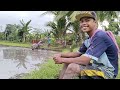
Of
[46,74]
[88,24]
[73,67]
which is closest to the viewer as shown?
[73,67]

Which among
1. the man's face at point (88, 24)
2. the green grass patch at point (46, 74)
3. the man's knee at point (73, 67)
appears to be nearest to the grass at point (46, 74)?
the green grass patch at point (46, 74)

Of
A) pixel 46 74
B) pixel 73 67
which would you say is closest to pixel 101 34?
pixel 73 67

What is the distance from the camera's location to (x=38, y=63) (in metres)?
7.33

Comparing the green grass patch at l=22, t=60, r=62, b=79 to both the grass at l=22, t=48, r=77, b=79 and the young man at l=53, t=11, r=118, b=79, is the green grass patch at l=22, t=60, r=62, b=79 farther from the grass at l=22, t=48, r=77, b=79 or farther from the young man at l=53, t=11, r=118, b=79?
the young man at l=53, t=11, r=118, b=79

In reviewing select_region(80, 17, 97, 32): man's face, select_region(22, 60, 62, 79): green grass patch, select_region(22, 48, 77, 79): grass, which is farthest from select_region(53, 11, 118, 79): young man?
select_region(22, 60, 62, 79): green grass patch

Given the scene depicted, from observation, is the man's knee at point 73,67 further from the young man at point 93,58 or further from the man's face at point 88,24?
the man's face at point 88,24

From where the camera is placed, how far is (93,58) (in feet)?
8.25

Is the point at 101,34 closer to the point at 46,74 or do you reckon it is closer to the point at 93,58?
the point at 93,58

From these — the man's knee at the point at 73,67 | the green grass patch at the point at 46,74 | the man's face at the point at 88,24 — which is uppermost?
the man's face at the point at 88,24

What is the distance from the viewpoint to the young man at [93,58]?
8.25ft
